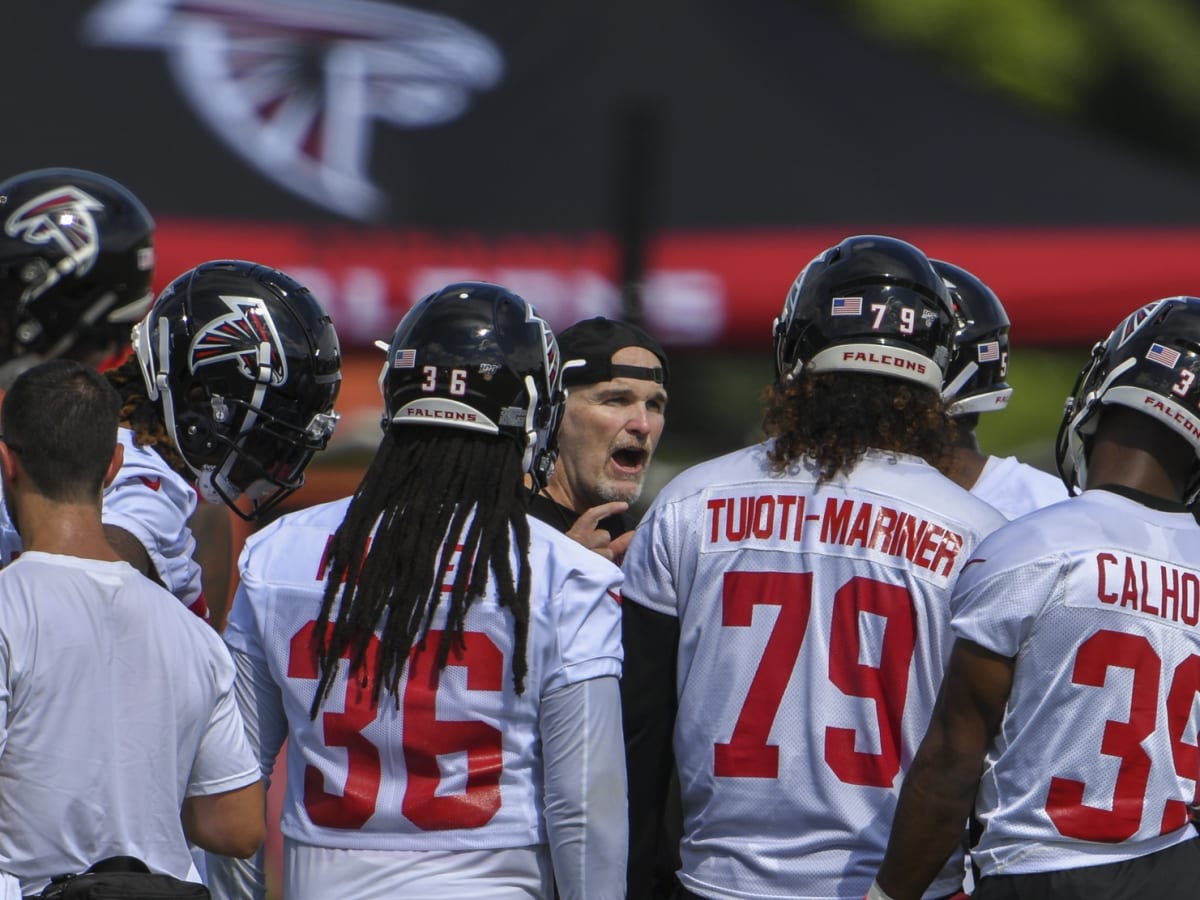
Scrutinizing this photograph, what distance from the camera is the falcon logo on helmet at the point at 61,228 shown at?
13.3 ft

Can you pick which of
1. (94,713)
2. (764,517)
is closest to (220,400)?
(94,713)

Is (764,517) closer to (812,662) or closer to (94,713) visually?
(812,662)

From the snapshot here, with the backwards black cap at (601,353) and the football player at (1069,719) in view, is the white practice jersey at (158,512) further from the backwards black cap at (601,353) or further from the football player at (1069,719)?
the football player at (1069,719)

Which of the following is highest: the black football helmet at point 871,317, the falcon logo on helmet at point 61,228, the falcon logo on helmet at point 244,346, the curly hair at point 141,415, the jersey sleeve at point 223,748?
the falcon logo on helmet at point 61,228

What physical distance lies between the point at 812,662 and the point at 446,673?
30.0 inches

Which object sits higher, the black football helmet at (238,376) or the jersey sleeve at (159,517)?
the black football helmet at (238,376)

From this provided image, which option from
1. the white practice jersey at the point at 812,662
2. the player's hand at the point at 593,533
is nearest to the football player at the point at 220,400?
the player's hand at the point at 593,533

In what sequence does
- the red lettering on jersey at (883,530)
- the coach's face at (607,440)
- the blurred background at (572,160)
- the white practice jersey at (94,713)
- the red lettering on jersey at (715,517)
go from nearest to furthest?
the white practice jersey at (94,713) → the red lettering on jersey at (883,530) → the red lettering on jersey at (715,517) → the coach's face at (607,440) → the blurred background at (572,160)

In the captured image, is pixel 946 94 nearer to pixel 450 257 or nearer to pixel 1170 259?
pixel 1170 259

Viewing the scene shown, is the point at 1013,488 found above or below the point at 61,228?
below

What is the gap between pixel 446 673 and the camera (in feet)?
10.3

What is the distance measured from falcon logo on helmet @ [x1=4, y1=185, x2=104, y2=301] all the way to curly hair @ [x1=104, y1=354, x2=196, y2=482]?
1.01 feet

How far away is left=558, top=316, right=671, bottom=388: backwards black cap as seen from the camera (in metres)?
4.89

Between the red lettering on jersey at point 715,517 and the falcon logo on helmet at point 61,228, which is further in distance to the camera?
the falcon logo on helmet at point 61,228
